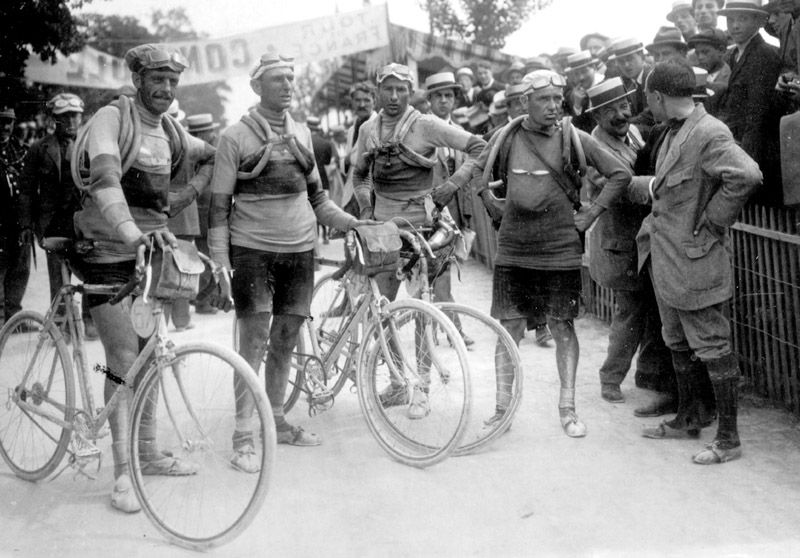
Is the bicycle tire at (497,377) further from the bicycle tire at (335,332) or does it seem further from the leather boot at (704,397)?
the leather boot at (704,397)

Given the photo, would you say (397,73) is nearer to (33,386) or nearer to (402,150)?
(402,150)

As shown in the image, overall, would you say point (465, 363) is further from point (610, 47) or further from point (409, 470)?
point (610, 47)

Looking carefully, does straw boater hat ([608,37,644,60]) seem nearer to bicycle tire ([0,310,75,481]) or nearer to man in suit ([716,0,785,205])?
man in suit ([716,0,785,205])

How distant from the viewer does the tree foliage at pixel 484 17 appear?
3566 cm

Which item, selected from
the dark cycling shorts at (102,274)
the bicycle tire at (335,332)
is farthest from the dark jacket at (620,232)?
the dark cycling shorts at (102,274)

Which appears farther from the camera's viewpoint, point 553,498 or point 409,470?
point 409,470

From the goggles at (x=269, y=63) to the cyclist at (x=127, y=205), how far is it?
22.2 inches

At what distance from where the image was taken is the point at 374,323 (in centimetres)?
500

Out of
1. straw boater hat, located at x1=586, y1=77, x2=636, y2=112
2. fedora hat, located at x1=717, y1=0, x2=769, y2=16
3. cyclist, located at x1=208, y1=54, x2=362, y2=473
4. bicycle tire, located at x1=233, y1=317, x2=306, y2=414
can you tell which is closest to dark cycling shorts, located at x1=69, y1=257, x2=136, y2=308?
cyclist, located at x1=208, y1=54, x2=362, y2=473

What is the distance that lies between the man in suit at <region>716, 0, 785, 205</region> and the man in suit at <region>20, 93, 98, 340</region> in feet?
18.0

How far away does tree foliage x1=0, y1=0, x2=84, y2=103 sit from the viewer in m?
11.0

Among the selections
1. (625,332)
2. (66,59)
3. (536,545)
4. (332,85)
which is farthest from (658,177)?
(332,85)

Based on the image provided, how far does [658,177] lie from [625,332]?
4.84 feet

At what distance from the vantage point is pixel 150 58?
455 centimetres
